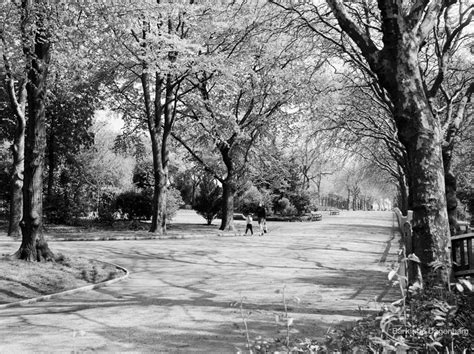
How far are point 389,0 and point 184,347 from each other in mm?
5140

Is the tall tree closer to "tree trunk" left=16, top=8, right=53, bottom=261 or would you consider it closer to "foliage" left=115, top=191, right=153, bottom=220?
"tree trunk" left=16, top=8, right=53, bottom=261

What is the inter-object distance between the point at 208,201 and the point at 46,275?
23806 millimetres

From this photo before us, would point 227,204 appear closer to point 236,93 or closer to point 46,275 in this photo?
point 236,93

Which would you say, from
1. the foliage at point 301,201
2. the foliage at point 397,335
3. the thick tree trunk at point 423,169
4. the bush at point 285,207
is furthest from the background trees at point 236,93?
the foliage at point 301,201

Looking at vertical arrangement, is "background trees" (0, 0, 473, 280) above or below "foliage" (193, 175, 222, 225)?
above

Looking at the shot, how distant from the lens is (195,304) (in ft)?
26.3

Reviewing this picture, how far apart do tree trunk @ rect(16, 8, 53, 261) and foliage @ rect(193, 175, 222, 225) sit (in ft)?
72.9

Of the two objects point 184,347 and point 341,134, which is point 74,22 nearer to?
point 184,347

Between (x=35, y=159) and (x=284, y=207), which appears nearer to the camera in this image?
(x=35, y=159)

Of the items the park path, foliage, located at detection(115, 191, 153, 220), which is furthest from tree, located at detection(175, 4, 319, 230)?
the park path

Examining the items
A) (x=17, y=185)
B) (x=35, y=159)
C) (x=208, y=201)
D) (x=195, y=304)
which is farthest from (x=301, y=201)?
(x=195, y=304)

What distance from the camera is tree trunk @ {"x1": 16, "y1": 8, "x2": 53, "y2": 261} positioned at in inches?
440

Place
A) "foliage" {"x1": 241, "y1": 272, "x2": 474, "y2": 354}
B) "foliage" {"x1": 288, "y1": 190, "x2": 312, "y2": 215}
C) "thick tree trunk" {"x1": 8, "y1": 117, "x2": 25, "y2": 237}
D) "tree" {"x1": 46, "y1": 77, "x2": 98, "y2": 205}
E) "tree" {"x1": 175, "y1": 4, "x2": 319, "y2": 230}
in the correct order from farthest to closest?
"foliage" {"x1": 288, "y1": 190, "x2": 312, "y2": 215}
"tree" {"x1": 46, "y1": 77, "x2": 98, "y2": 205}
"tree" {"x1": 175, "y1": 4, "x2": 319, "y2": 230}
"thick tree trunk" {"x1": 8, "y1": 117, "x2": 25, "y2": 237}
"foliage" {"x1": 241, "y1": 272, "x2": 474, "y2": 354}

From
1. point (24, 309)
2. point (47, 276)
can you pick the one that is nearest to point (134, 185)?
point (47, 276)
